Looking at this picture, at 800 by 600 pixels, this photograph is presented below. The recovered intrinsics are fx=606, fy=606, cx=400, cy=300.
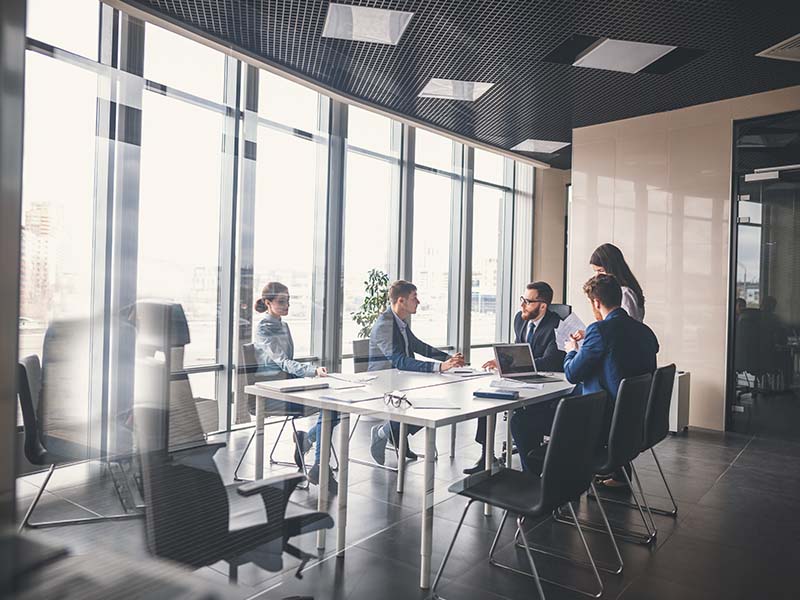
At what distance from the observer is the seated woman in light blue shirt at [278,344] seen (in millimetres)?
2244

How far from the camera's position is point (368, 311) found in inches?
122

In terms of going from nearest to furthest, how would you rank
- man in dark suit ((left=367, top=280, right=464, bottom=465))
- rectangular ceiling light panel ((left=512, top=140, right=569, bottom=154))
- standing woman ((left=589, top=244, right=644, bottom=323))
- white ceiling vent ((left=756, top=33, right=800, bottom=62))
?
man in dark suit ((left=367, top=280, right=464, bottom=465))
white ceiling vent ((left=756, top=33, right=800, bottom=62))
standing woman ((left=589, top=244, right=644, bottom=323))
rectangular ceiling light panel ((left=512, top=140, right=569, bottom=154))

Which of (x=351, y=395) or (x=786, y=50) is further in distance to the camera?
(x=786, y=50)

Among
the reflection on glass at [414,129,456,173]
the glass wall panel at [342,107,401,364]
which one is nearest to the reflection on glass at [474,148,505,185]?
the reflection on glass at [414,129,456,173]

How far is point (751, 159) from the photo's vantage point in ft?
20.5

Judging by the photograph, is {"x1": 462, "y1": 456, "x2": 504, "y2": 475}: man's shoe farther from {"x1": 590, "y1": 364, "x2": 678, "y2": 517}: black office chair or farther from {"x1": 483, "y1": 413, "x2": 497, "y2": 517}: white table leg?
{"x1": 590, "y1": 364, "x2": 678, "y2": 517}: black office chair

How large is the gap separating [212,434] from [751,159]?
20.5 ft

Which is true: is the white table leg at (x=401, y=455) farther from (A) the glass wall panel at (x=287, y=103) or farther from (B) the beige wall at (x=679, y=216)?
(B) the beige wall at (x=679, y=216)

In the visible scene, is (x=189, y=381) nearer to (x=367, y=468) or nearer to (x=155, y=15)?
(x=155, y=15)

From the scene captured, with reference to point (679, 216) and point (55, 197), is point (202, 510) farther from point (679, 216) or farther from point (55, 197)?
point (679, 216)

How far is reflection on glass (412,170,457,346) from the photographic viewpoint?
3551 mm

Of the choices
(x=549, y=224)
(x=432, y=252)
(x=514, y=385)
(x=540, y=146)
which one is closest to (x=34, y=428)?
(x=432, y=252)

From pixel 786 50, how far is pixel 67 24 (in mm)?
5382

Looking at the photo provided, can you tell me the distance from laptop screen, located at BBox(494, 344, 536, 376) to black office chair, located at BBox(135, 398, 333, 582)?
2.17 m
